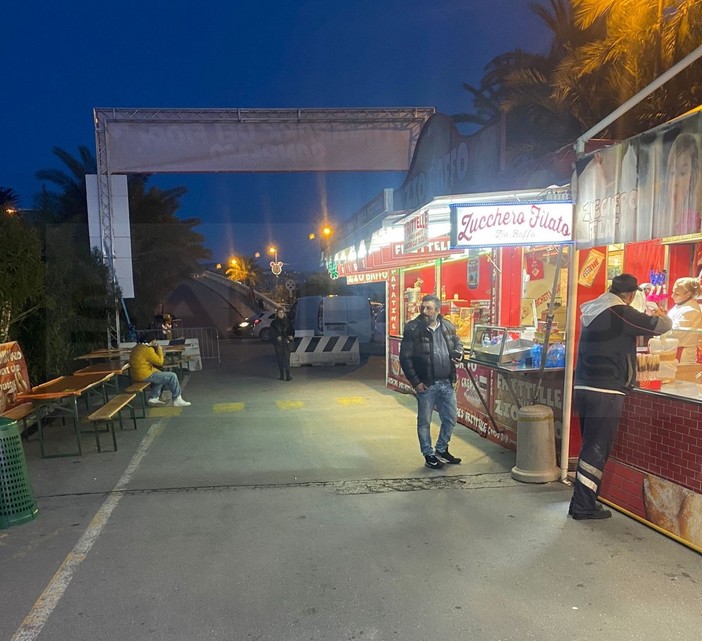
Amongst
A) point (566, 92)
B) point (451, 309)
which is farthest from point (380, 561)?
point (566, 92)

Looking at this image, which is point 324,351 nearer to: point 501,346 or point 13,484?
point 501,346

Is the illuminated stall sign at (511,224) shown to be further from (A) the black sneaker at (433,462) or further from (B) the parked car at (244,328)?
(B) the parked car at (244,328)

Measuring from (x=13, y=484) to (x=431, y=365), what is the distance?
4035mm

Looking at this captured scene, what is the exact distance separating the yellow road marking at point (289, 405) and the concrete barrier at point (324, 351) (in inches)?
210

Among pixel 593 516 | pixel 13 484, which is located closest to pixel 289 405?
pixel 13 484

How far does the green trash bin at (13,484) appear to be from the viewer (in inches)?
186

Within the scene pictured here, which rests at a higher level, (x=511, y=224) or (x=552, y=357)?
(x=511, y=224)

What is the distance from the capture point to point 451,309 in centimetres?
966

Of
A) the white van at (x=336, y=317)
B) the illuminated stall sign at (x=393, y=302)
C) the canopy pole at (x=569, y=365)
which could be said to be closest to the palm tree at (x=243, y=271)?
the white van at (x=336, y=317)

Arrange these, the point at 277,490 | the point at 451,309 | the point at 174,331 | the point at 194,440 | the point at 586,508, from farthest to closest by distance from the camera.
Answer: the point at 174,331 < the point at 451,309 < the point at 194,440 < the point at 277,490 < the point at 586,508

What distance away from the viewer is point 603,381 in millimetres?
4484

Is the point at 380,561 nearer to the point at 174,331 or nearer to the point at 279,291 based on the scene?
the point at 174,331

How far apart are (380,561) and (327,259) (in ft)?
45.2

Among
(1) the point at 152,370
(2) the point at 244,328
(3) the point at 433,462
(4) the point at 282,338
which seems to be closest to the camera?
(3) the point at 433,462
